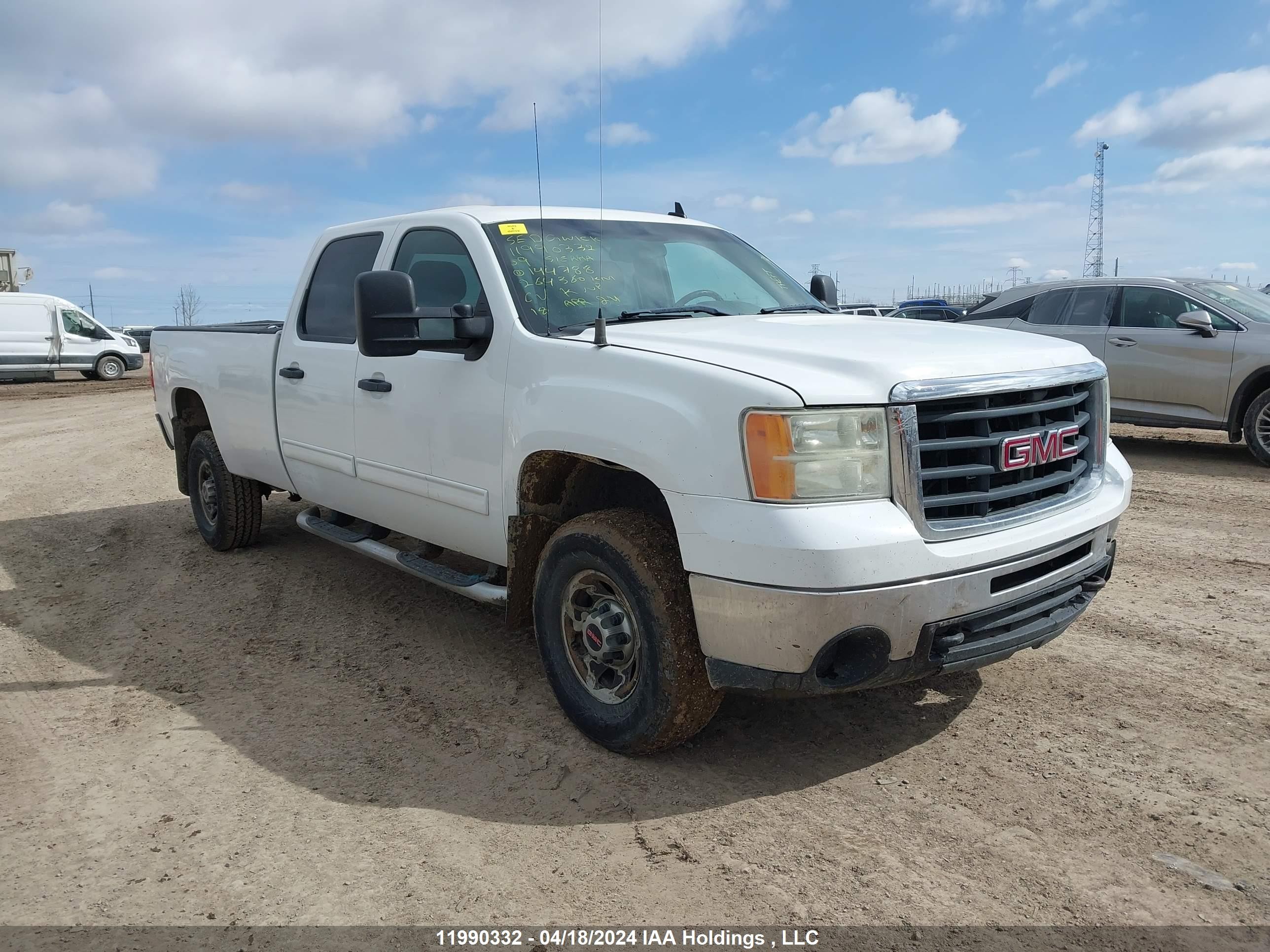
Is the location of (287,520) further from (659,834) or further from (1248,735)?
(1248,735)

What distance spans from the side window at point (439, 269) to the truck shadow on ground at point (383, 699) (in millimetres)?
1691

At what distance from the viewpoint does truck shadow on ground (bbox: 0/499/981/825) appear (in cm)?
343

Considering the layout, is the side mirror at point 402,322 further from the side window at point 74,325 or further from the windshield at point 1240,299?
the side window at point 74,325

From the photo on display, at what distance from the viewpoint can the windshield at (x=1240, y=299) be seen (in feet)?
31.0

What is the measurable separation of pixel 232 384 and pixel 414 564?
7.72 feet

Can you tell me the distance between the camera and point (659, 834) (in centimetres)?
307

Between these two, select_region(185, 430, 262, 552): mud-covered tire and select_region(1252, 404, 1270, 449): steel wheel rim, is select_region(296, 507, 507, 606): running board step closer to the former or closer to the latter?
select_region(185, 430, 262, 552): mud-covered tire

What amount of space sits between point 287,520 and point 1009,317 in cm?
790

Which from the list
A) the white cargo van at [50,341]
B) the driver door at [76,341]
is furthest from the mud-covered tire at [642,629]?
the driver door at [76,341]

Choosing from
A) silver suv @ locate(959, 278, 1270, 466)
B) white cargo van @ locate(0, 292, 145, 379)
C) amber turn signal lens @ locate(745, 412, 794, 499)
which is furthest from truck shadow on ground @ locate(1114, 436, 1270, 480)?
white cargo van @ locate(0, 292, 145, 379)

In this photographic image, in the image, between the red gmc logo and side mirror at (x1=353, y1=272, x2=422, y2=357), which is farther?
side mirror at (x1=353, y1=272, x2=422, y2=357)

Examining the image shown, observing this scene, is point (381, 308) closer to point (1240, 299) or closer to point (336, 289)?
point (336, 289)

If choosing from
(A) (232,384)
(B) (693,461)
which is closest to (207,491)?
(A) (232,384)

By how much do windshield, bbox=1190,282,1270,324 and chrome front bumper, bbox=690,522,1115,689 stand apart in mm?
7918
